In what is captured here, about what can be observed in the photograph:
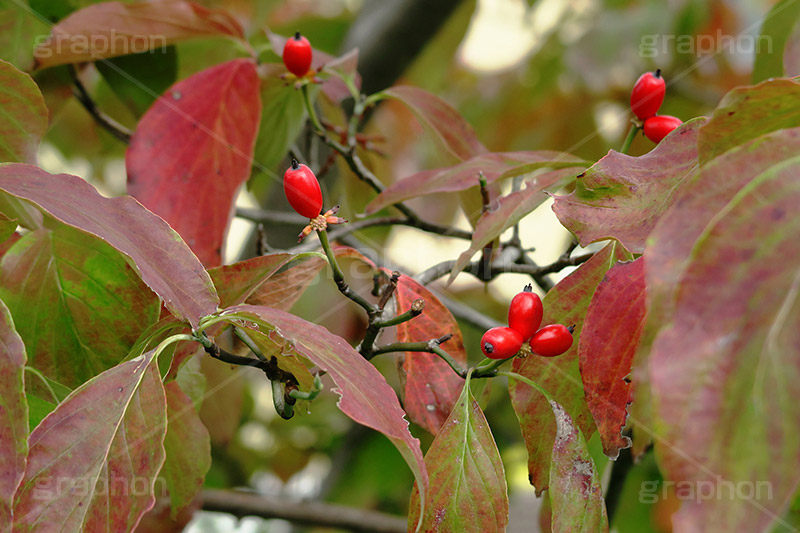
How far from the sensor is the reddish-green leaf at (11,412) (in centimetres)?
38

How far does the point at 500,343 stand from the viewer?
471 millimetres

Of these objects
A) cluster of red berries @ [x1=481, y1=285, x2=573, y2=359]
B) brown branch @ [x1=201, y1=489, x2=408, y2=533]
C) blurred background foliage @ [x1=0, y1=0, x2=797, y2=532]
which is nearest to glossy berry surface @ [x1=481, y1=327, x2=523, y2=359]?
cluster of red berries @ [x1=481, y1=285, x2=573, y2=359]

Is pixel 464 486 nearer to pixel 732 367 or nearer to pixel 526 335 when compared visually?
pixel 526 335

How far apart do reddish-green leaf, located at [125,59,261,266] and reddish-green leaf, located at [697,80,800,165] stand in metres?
0.46

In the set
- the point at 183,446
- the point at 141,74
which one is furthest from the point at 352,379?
the point at 141,74

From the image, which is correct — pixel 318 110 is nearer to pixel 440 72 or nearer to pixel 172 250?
pixel 440 72

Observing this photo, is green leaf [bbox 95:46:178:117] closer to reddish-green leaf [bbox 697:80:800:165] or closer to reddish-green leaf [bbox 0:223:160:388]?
reddish-green leaf [bbox 0:223:160:388]

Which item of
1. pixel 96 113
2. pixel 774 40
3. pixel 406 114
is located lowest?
pixel 96 113

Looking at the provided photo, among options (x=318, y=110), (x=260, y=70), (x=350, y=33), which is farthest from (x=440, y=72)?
(x=260, y=70)

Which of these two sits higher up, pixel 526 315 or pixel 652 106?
pixel 652 106

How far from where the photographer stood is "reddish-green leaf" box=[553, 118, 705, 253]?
1.43ft

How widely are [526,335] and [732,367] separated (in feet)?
0.69

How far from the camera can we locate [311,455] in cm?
181

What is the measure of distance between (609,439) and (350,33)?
3.47ft
